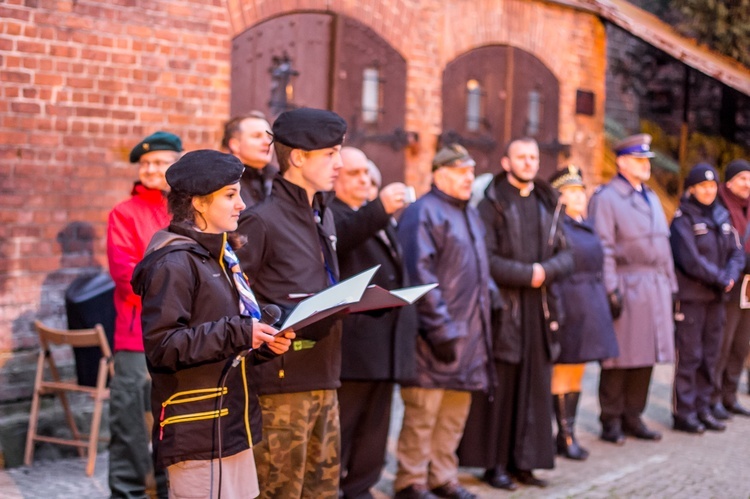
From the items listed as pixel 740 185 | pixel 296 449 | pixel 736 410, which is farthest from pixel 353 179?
pixel 736 410

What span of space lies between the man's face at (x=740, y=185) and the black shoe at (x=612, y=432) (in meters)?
2.51

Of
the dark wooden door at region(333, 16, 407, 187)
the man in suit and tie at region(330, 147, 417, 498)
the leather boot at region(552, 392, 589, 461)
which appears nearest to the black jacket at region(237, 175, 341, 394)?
the man in suit and tie at region(330, 147, 417, 498)

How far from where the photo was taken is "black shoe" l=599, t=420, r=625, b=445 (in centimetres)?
789

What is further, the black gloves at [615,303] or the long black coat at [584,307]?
the black gloves at [615,303]

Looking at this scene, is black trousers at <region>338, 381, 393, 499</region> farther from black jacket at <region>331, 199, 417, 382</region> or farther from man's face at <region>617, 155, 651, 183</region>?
man's face at <region>617, 155, 651, 183</region>

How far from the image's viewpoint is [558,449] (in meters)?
7.39

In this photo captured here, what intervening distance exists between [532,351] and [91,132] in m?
3.30

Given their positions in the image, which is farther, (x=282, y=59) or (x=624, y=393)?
(x=282, y=59)

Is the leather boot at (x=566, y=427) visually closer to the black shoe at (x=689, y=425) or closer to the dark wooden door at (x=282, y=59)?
the black shoe at (x=689, y=425)

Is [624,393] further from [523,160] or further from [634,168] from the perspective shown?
[523,160]

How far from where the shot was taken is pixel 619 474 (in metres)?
6.88

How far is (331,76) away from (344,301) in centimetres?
552

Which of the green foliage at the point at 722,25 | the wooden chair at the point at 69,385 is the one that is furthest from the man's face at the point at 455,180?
the green foliage at the point at 722,25

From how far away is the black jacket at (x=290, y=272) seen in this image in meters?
4.41
